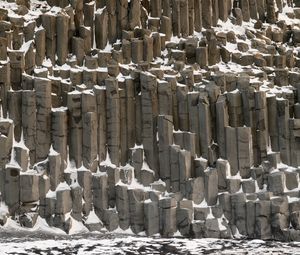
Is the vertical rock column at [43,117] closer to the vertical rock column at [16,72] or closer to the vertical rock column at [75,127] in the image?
the vertical rock column at [75,127]

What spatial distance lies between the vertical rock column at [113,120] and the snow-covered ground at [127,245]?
3.22 meters

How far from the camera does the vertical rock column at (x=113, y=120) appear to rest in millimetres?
21609

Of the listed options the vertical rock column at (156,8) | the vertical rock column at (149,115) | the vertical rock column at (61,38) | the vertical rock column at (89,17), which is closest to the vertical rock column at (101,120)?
the vertical rock column at (149,115)

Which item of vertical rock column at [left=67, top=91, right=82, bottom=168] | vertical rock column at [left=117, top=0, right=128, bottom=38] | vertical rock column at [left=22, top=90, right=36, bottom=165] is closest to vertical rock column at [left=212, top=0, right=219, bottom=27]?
vertical rock column at [left=117, top=0, right=128, bottom=38]

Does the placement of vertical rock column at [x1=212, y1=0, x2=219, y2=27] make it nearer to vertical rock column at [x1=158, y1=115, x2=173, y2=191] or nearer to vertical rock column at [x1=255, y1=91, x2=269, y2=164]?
vertical rock column at [x1=255, y1=91, x2=269, y2=164]

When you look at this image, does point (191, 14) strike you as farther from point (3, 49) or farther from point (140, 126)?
point (3, 49)

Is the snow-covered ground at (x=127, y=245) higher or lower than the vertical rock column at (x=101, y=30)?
lower

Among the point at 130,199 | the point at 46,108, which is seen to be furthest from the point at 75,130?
the point at 130,199

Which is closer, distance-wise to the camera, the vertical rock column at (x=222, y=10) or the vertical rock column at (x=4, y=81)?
the vertical rock column at (x=4, y=81)

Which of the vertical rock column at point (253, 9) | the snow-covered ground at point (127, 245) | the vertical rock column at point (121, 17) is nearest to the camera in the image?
the snow-covered ground at point (127, 245)

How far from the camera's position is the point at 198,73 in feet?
77.2

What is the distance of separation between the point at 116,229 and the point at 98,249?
2.54 m

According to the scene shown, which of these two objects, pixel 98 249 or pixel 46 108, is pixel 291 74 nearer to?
pixel 46 108

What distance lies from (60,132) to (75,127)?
1.69 feet
